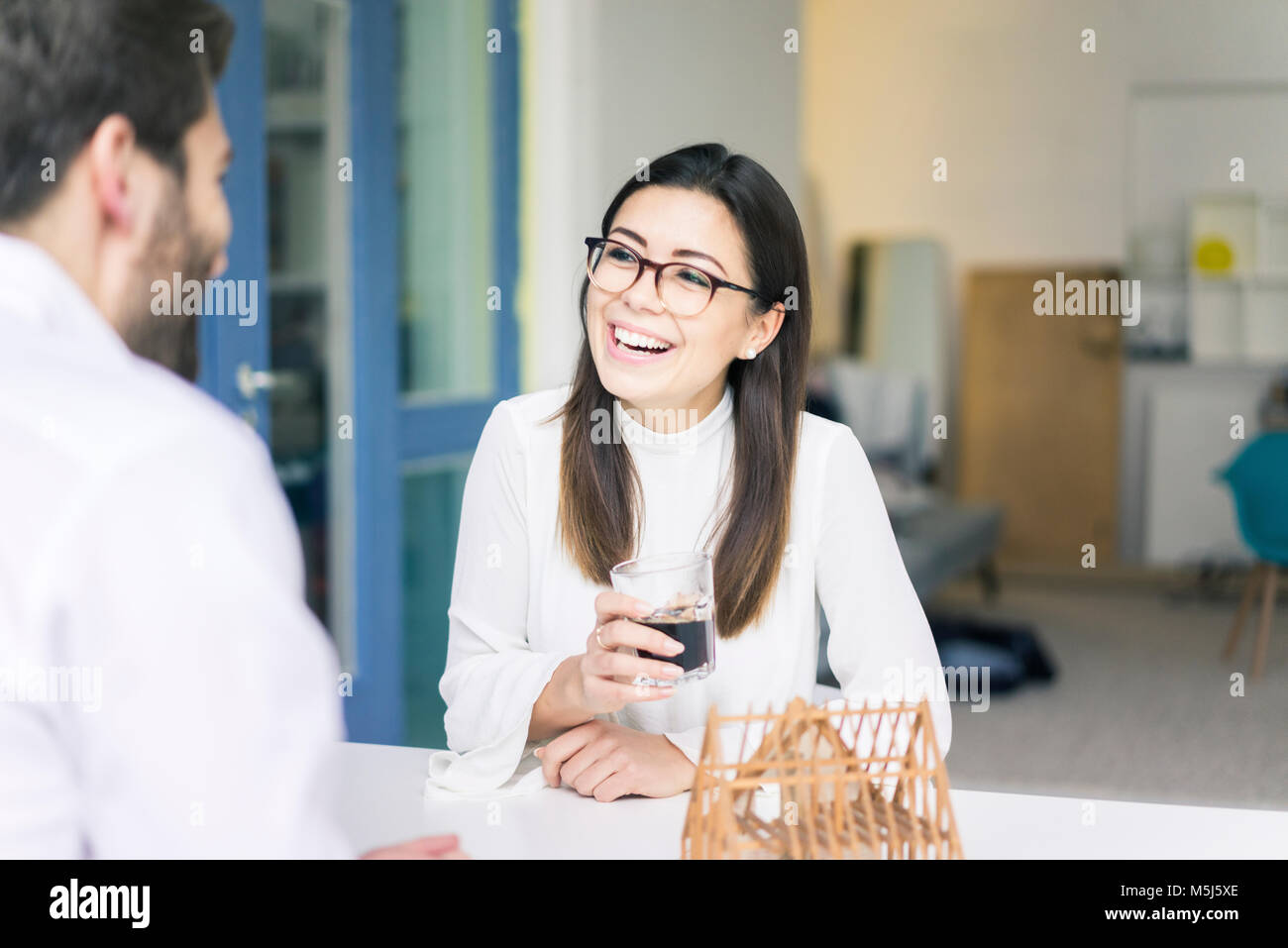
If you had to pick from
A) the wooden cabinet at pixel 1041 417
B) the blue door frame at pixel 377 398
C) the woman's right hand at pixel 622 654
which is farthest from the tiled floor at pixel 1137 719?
the woman's right hand at pixel 622 654

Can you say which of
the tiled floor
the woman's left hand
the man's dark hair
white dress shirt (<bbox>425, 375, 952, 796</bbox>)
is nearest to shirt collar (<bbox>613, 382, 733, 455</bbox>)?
white dress shirt (<bbox>425, 375, 952, 796</bbox>)

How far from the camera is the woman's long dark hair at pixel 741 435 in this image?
1.56 meters

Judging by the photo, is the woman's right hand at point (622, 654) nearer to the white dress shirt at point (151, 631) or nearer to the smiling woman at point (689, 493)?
the smiling woman at point (689, 493)

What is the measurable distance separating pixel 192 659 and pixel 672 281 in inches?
34.5

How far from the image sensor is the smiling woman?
5.02 ft

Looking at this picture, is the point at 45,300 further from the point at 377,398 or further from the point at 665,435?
the point at 377,398

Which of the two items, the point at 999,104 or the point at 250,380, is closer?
the point at 250,380

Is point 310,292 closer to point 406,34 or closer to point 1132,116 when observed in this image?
point 406,34

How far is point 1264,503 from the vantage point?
16.7ft

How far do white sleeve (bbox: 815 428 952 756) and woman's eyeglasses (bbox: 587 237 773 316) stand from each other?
0.25 meters

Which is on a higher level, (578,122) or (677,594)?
(578,122)

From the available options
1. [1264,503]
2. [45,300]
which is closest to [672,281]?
[45,300]
